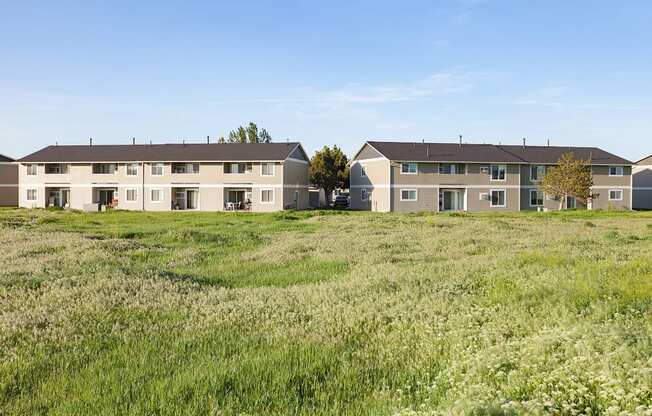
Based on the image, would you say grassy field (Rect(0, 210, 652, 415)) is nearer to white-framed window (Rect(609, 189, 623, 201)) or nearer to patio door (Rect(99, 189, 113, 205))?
patio door (Rect(99, 189, 113, 205))

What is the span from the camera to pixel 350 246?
18766 mm

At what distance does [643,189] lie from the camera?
72.1 m

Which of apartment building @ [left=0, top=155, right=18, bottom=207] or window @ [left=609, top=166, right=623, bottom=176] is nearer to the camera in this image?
window @ [left=609, top=166, right=623, bottom=176]

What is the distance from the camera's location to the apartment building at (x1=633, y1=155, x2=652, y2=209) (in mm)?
71387

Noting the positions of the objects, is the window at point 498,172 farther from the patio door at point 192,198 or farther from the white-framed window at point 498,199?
the patio door at point 192,198

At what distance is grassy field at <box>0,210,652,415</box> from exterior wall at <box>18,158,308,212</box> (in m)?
44.6

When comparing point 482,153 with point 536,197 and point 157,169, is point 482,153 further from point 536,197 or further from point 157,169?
point 157,169

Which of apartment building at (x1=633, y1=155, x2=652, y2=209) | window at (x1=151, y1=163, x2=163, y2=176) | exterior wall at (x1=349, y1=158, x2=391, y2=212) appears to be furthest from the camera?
apartment building at (x1=633, y1=155, x2=652, y2=209)

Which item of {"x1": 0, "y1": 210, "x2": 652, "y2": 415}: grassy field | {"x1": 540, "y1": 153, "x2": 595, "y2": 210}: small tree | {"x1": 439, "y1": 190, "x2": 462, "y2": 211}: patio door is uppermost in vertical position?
{"x1": 540, "y1": 153, "x2": 595, "y2": 210}: small tree

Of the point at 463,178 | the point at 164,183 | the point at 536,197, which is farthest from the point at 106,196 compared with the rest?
the point at 536,197

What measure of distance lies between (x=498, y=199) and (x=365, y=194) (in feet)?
49.6

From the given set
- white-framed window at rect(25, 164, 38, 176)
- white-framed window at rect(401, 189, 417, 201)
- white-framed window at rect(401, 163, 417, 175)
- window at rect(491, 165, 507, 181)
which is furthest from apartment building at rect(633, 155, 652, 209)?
white-framed window at rect(25, 164, 38, 176)

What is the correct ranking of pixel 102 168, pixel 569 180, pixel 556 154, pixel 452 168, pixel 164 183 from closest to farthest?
1. pixel 569 180
2. pixel 452 168
3. pixel 164 183
4. pixel 102 168
5. pixel 556 154

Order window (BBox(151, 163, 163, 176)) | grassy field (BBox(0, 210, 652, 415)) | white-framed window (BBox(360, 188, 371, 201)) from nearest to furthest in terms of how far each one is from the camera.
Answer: grassy field (BBox(0, 210, 652, 415))
window (BBox(151, 163, 163, 176))
white-framed window (BBox(360, 188, 371, 201))
